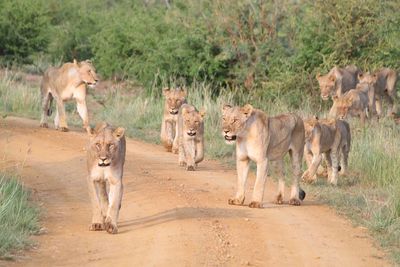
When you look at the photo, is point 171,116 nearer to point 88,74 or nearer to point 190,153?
point 190,153

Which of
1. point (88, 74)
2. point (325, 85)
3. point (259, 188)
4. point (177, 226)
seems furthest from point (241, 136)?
point (325, 85)

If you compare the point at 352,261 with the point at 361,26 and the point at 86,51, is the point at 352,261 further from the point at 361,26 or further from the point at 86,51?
the point at 86,51

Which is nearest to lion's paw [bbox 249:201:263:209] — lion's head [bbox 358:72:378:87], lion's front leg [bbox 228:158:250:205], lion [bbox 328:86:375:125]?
lion's front leg [bbox 228:158:250:205]

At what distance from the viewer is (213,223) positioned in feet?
31.0

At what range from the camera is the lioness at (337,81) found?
19344 millimetres

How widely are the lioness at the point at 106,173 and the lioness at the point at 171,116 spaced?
5197 millimetres

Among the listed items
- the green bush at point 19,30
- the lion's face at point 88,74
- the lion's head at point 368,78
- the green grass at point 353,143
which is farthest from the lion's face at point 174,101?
the green bush at point 19,30

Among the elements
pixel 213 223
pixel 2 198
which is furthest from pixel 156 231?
pixel 2 198

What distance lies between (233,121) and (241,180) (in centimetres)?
59

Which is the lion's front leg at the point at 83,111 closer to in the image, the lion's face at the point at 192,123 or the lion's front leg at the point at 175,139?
the lion's front leg at the point at 175,139

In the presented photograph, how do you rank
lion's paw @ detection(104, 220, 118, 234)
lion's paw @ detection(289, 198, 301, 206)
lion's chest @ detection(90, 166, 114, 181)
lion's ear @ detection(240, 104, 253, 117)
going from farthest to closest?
lion's paw @ detection(289, 198, 301, 206) → lion's ear @ detection(240, 104, 253, 117) → lion's chest @ detection(90, 166, 114, 181) → lion's paw @ detection(104, 220, 118, 234)

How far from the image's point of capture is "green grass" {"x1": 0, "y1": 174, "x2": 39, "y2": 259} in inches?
322

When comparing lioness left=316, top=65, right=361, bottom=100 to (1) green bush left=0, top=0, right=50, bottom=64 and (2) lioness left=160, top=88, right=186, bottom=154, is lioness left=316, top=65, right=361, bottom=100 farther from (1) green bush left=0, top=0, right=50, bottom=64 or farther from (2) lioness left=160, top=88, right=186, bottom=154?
(1) green bush left=0, top=0, right=50, bottom=64

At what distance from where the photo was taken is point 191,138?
12.9m
